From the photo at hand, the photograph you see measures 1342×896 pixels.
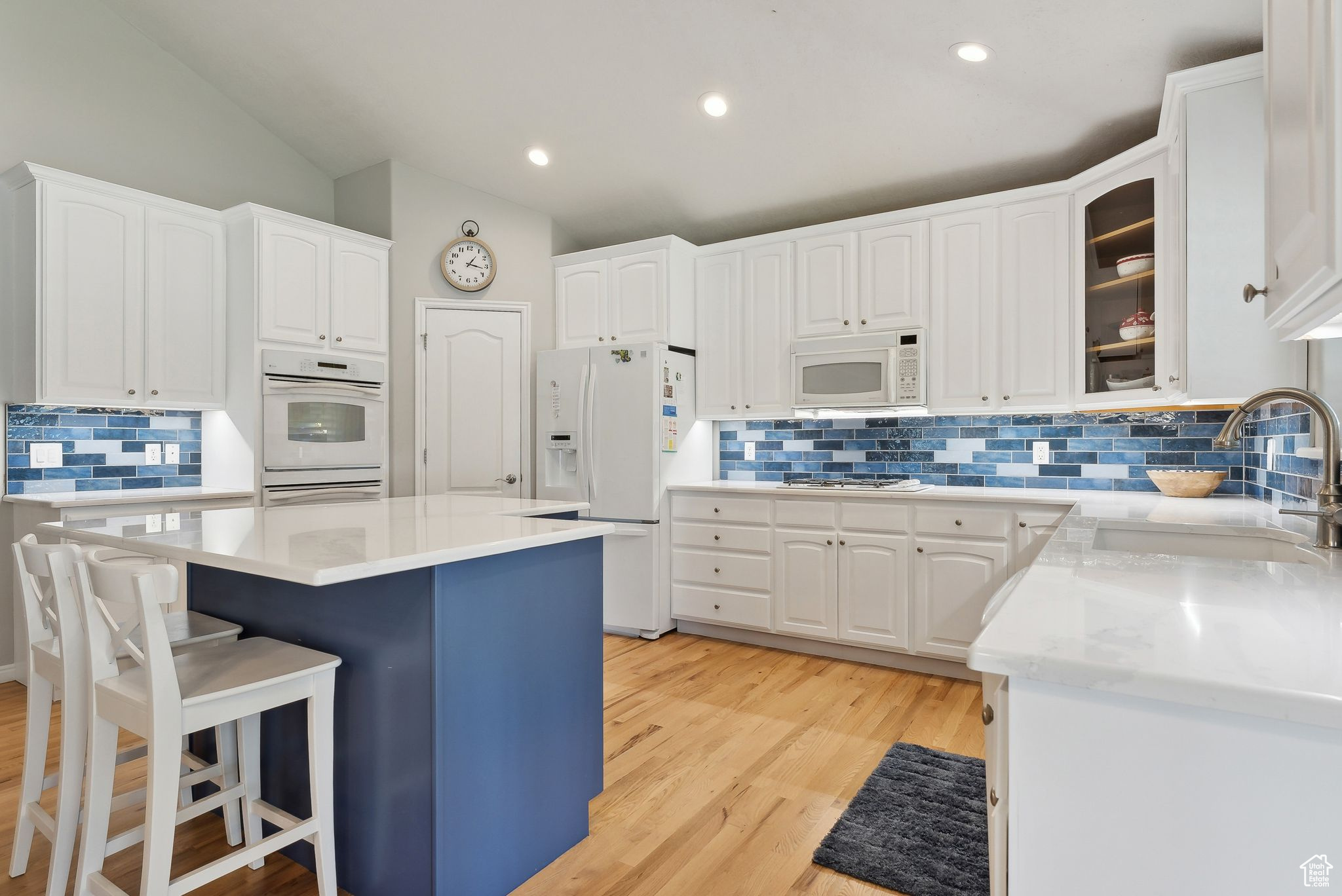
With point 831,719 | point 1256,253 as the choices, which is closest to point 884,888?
point 831,719

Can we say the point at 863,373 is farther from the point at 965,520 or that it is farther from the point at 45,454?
the point at 45,454

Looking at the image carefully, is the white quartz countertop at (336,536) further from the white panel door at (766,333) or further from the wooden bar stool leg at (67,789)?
the white panel door at (766,333)

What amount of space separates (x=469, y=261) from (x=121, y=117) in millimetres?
1817

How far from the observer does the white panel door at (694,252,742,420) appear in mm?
4230

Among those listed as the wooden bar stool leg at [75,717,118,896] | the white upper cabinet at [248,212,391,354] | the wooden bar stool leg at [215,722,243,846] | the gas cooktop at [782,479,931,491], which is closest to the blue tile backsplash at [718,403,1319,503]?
the gas cooktop at [782,479,931,491]

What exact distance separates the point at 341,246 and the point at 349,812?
3.20 metres

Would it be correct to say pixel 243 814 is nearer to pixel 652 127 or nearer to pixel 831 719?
pixel 831 719

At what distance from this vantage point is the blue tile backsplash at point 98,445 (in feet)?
11.0

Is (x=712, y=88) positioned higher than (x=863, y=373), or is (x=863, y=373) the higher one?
(x=712, y=88)

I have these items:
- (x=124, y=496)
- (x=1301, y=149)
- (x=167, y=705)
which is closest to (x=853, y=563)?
(x=1301, y=149)

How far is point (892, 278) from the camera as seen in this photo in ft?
12.1

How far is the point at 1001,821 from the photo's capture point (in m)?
0.82

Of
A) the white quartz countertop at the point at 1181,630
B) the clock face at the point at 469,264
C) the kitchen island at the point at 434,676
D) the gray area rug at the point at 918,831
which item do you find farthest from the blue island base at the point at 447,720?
the clock face at the point at 469,264

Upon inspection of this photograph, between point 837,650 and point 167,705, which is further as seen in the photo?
point 837,650
